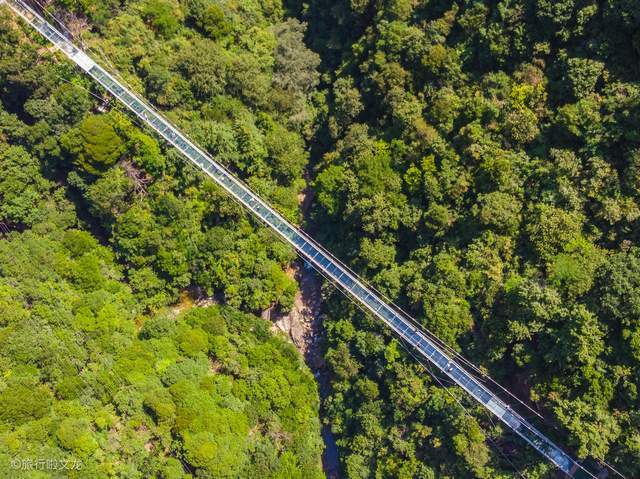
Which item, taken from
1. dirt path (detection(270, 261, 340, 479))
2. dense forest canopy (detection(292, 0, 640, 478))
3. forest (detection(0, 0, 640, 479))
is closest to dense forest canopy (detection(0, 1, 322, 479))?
forest (detection(0, 0, 640, 479))

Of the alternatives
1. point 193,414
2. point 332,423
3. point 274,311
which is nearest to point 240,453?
point 193,414

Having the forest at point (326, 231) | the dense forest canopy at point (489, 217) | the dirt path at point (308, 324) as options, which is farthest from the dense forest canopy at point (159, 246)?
the dense forest canopy at point (489, 217)

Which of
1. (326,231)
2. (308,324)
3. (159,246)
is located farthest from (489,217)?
(159,246)

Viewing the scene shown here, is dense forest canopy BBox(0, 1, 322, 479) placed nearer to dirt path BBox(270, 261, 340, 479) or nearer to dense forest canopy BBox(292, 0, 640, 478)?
dirt path BBox(270, 261, 340, 479)

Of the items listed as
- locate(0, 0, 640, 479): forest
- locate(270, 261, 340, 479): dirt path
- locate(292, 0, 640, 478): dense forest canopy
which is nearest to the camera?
locate(292, 0, 640, 478): dense forest canopy

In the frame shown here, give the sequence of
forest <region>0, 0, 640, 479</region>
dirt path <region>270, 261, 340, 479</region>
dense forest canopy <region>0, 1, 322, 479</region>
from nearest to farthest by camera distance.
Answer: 1. forest <region>0, 0, 640, 479</region>
2. dense forest canopy <region>0, 1, 322, 479</region>
3. dirt path <region>270, 261, 340, 479</region>

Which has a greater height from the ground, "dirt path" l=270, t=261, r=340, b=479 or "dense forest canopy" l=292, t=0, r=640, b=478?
"dense forest canopy" l=292, t=0, r=640, b=478

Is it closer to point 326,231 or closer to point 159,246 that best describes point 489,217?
point 326,231
